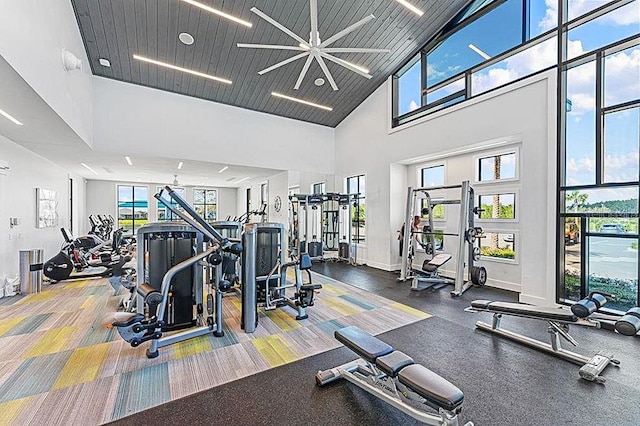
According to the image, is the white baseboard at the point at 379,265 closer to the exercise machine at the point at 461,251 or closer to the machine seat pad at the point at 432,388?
the exercise machine at the point at 461,251

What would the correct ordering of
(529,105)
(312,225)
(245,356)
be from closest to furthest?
(245,356) < (529,105) < (312,225)

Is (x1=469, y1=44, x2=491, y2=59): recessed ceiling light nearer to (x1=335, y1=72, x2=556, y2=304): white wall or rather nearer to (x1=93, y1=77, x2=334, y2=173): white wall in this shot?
(x1=335, y1=72, x2=556, y2=304): white wall

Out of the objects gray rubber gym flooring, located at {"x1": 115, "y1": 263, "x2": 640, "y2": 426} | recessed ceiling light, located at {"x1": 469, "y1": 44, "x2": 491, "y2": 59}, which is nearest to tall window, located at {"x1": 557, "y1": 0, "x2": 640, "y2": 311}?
gray rubber gym flooring, located at {"x1": 115, "y1": 263, "x2": 640, "y2": 426}

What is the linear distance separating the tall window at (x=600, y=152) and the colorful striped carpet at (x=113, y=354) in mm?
2546

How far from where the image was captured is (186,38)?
17.9 ft

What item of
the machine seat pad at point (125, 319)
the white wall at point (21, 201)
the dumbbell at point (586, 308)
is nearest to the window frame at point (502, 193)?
the dumbbell at point (586, 308)

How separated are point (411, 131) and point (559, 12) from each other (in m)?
3.01

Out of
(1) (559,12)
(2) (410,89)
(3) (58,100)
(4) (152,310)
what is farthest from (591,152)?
(3) (58,100)

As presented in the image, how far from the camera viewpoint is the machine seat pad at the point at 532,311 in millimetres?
2848

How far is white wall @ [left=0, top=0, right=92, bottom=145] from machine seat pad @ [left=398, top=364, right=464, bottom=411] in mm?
3972

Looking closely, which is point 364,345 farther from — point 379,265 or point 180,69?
point 180,69

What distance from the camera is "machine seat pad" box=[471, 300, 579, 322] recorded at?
285cm

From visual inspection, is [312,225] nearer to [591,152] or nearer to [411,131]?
[411,131]

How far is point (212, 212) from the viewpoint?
45.3 ft
